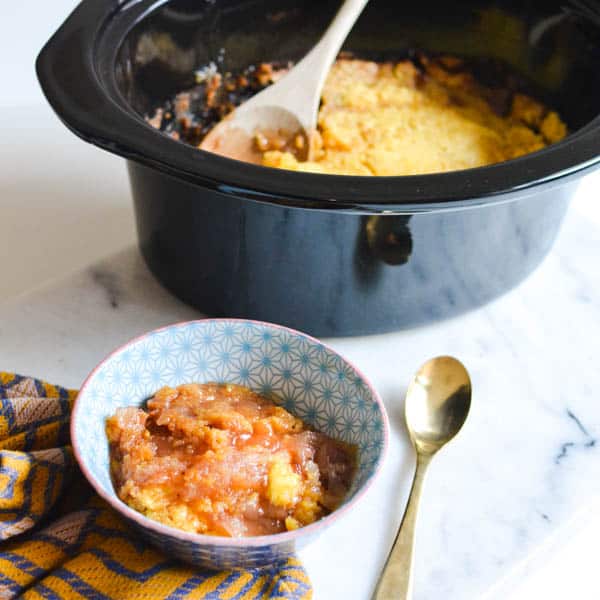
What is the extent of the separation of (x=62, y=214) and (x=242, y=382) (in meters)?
0.55

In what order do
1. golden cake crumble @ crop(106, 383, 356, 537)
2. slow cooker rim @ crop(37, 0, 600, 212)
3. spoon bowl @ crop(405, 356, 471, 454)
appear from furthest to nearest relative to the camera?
spoon bowl @ crop(405, 356, 471, 454) → slow cooker rim @ crop(37, 0, 600, 212) → golden cake crumble @ crop(106, 383, 356, 537)

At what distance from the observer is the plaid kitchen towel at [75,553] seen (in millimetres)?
753

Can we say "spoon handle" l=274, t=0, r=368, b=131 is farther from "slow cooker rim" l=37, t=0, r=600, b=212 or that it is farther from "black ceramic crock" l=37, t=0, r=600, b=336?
"slow cooker rim" l=37, t=0, r=600, b=212

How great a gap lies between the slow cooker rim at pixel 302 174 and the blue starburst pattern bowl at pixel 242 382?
0.44 feet

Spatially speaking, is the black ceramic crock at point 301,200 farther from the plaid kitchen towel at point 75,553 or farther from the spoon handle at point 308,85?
the plaid kitchen towel at point 75,553

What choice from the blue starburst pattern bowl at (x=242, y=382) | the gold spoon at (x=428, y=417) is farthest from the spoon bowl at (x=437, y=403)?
the blue starburst pattern bowl at (x=242, y=382)

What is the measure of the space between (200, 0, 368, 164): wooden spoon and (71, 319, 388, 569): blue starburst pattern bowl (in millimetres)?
382

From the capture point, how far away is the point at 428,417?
955 millimetres

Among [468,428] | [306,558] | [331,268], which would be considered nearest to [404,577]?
[306,558]

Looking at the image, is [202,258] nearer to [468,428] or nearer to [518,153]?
[468,428]

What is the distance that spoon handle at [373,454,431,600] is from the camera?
2.61ft

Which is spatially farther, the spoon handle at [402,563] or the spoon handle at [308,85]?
the spoon handle at [308,85]

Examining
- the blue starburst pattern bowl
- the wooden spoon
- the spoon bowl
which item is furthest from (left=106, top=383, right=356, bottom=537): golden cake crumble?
the wooden spoon

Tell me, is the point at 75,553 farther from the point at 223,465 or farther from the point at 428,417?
the point at 428,417
